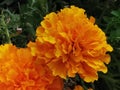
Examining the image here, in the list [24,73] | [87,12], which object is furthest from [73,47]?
[87,12]

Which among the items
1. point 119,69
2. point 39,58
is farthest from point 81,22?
point 119,69

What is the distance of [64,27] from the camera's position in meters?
1.30

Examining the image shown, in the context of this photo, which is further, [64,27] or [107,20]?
[107,20]

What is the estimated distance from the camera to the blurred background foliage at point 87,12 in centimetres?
153

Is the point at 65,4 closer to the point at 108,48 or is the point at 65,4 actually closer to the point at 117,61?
the point at 117,61

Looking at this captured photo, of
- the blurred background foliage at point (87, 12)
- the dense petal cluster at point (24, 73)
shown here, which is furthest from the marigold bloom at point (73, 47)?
the blurred background foliage at point (87, 12)

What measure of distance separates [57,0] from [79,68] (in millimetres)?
550

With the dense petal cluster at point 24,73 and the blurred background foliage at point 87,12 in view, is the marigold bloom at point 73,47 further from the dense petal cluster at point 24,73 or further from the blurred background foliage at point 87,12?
the blurred background foliage at point 87,12

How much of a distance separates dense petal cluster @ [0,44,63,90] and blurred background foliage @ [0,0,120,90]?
0.16 m

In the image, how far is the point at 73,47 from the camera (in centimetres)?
130

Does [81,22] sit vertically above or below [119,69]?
above

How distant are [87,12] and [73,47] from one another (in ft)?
1.59

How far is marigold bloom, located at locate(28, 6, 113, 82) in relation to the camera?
129cm

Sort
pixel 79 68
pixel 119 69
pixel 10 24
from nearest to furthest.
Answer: pixel 79 68 < pixel 119 69 < pixel 10 24
